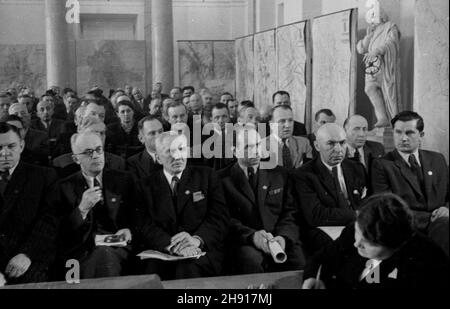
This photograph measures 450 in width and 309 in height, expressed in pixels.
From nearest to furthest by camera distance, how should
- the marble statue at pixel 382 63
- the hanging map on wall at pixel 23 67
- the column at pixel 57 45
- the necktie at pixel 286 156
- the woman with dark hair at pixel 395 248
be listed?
the woman with dark hair at pixel 395 248, the necktie at pixel 286 156, the marble statue at pixel 382 63, the column at pixel 57 45, the hanging map on wall at pixel 23 67

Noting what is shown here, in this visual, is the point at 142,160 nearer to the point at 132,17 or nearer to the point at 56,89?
the point at 56,89

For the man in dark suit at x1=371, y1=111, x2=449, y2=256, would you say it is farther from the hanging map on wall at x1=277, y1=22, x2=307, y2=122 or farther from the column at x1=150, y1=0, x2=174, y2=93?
the column at x1=150, y1=0, x2=174, y2=93

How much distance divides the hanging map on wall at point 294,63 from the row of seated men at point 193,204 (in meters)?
5.52

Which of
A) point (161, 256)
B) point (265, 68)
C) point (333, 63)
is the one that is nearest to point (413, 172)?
point (161, 256)

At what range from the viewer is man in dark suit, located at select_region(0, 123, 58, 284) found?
423 centimetres

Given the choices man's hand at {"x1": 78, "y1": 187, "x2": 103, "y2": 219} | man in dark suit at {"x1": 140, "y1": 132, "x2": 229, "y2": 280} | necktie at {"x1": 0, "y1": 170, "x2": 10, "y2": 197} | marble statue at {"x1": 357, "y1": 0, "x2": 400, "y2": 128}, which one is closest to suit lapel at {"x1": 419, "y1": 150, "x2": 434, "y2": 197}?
man in dark suit at {"x1": 140, "y1": 132, "x2": 229, "y2": 280}

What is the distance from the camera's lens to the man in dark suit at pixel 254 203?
14.8 feet

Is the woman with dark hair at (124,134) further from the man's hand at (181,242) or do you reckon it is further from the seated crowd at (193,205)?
the man's hand at (181,242)

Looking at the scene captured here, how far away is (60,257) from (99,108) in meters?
2.88

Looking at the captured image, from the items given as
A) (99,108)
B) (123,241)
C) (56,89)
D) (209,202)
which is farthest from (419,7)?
(56,89)

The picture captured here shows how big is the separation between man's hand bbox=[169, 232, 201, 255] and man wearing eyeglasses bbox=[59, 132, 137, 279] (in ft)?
1.06

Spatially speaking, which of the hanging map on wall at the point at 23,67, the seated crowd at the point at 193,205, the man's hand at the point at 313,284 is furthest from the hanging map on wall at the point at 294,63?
the man's hand at the point at 313,284

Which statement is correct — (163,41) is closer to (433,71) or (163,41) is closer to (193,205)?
(193,205)
